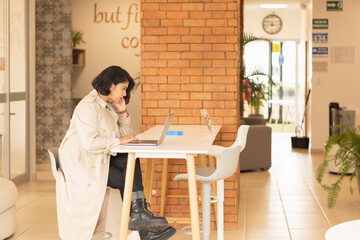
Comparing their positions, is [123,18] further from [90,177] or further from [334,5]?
[90,177]

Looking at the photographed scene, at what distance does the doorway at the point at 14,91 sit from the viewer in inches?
284

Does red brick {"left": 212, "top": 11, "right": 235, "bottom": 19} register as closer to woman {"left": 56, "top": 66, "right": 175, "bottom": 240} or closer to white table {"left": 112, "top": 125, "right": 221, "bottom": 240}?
woman {"left": 56, "top": 66, "right": 175, "bottom": 240}

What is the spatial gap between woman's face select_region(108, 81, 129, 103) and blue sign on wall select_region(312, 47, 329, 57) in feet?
24.4

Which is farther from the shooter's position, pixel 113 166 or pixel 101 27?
pixel 101 27

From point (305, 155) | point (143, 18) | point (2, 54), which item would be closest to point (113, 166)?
point (143, 18)

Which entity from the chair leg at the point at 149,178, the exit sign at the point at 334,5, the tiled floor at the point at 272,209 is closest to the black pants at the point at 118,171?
the chair leg at the point at 149,178

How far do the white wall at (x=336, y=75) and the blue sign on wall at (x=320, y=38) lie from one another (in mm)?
71

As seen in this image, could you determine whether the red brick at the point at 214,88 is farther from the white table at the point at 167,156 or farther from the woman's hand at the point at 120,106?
the white table at the point at 167,156

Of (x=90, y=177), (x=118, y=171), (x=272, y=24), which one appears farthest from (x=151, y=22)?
(x=272, y=24)

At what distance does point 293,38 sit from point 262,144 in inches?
311

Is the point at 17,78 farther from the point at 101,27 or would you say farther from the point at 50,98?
the point at 101,27

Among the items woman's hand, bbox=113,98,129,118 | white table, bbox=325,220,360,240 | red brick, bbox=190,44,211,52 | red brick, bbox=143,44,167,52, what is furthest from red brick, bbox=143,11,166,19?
white table, bbox=325,220,360,240

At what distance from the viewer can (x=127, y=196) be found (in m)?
3.69

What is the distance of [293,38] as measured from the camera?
16.3 meters
